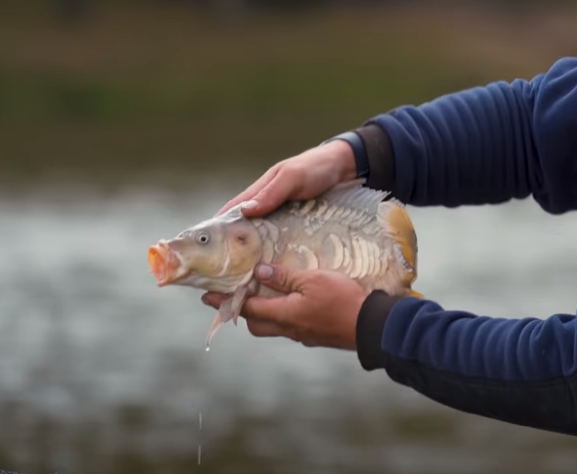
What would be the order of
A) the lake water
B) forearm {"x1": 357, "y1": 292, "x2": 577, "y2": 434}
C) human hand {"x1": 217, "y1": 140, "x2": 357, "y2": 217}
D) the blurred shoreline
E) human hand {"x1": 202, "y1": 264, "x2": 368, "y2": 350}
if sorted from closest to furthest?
forearm {"x1": 357, "y1": 292, "x2": 577, "y2": 434} → human hand {"x1": 202, "y1": 264, "x2": 368, "y2": 350} → human hand {"x1": 217, "y1": 140, "x2": 357, "y2": 217} → the lake water → the blurred shoreline

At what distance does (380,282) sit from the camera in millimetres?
1959

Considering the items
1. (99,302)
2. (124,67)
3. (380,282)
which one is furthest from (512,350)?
(124,67)

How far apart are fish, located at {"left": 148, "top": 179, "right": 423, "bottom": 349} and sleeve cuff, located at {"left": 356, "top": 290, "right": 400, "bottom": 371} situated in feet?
0.17

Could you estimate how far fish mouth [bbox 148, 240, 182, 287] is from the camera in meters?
1.91

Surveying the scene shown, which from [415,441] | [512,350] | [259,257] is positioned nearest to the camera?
[512,350]

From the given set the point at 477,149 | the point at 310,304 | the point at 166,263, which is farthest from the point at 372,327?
the point at 477,149

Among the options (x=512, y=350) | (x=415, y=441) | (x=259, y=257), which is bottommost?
(x=415, y=441)

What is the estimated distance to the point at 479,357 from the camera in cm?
184

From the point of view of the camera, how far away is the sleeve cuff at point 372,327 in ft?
6.18

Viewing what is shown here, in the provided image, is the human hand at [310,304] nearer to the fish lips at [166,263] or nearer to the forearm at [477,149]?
the fish lips at [166,263]

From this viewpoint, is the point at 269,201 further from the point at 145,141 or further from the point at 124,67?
the point at 124,67

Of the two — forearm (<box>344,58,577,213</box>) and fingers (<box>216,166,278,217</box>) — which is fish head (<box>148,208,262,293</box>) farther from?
forearm (<box>344,58,577,213</box>)

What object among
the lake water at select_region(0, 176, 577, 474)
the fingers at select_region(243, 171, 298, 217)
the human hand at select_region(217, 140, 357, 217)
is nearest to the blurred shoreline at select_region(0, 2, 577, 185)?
the lake water at select_region(0, 176, 577, 474)

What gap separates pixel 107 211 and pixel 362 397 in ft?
10.8
